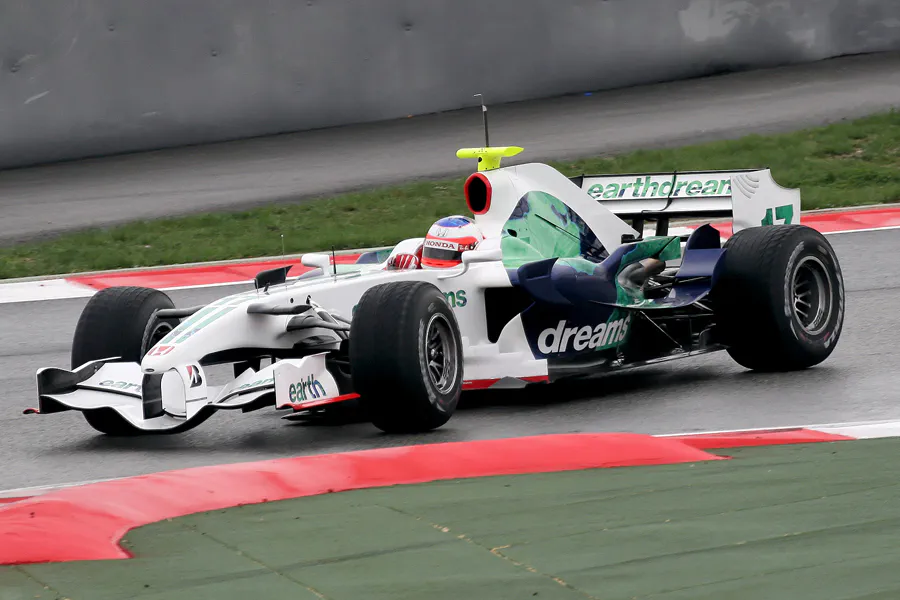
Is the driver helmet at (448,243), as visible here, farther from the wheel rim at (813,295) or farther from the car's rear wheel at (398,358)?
the wheel rim at (813,295)

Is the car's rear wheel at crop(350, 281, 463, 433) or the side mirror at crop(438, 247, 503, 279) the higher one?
the side mirror at crop(438, 247, 503, 279)

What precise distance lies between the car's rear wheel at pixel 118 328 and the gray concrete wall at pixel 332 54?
12.0 meters

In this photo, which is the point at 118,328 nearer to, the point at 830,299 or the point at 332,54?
the point at 830,299

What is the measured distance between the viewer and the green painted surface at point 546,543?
486cm

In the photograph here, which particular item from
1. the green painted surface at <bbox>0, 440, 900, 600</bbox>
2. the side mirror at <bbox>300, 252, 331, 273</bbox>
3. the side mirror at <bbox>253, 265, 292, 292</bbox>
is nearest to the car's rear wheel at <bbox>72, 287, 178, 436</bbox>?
the side mirror at <bbox>253, 265, 292, 292</bbox>

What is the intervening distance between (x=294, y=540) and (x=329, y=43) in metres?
16.3

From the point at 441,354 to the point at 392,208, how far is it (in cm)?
888

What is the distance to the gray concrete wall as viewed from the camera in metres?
20.2

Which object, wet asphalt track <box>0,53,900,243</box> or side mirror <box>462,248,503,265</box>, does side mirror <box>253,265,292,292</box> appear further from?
wet asphalt track <box>0,53,900,243</box>

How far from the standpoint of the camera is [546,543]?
5355 millimetres

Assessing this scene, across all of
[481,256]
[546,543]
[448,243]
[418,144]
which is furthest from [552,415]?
[418,144]

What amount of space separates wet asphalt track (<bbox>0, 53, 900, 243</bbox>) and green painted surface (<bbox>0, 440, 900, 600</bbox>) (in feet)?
38.3

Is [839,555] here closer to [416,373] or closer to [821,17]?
[416,373]

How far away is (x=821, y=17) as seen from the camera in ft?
74.8
